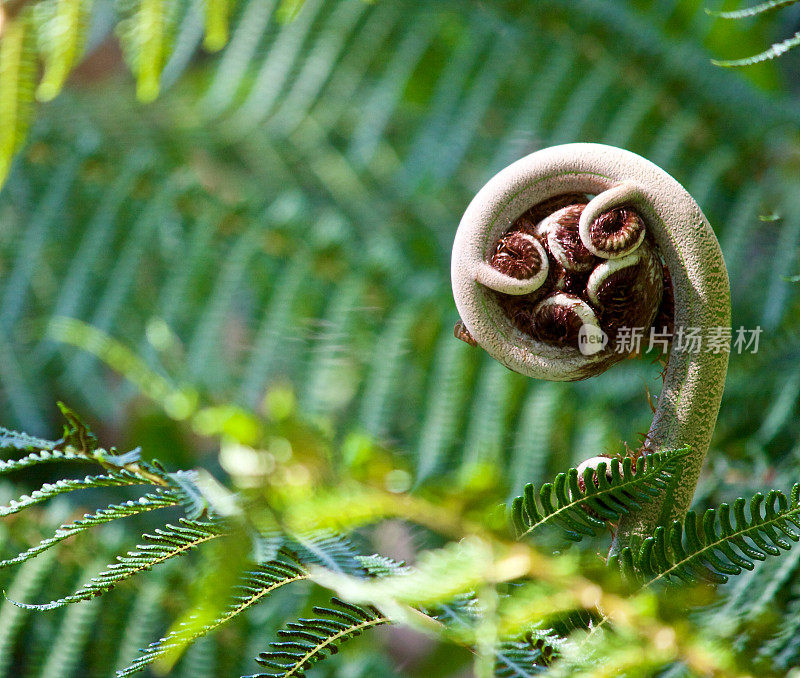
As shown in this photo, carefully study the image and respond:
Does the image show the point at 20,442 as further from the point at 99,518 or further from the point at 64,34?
the point at 64,34

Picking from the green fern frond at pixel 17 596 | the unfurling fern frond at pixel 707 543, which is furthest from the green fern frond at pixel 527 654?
the green fern frond at pixel 17 596

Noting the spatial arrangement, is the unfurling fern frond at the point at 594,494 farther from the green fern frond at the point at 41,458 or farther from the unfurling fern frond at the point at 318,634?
the green fern frond at the point at 41,458

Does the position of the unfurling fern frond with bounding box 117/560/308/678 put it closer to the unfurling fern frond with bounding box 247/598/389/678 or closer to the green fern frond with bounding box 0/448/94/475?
the unfurling fern frond with bounding box 247/598/389/678

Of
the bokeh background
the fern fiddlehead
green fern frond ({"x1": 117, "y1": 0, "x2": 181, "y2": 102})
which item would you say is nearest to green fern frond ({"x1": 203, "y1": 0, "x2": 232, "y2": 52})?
green fern frond ({"x1": 117, "y1": 0, "x2": 181, "y2": 102})

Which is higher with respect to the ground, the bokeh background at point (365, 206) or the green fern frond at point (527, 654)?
the bokeh background at point (365, 206)

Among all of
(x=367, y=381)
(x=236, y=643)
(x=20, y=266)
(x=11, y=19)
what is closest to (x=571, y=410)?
(x=367, y=381)

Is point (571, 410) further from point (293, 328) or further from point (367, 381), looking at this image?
point (293, 328)

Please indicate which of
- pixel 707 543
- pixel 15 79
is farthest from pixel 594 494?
pixel 15 79
